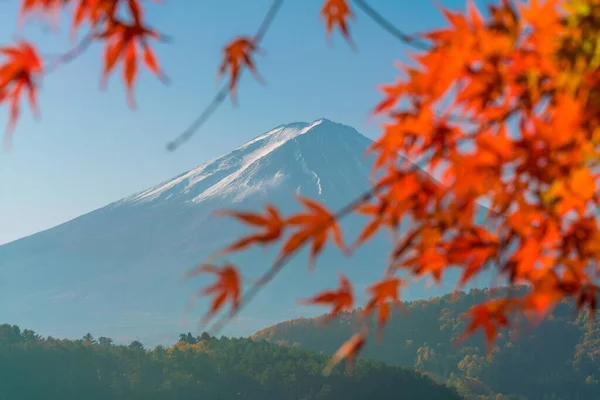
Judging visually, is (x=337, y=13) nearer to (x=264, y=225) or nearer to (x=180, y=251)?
(x=264, y=225)

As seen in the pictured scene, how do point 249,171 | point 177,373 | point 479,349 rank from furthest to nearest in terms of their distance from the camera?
point 249,171
point 479,349
point 177,373

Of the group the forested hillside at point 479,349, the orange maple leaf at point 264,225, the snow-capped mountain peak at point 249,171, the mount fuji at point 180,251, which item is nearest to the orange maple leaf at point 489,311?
the orange maple leaf at point 264,225

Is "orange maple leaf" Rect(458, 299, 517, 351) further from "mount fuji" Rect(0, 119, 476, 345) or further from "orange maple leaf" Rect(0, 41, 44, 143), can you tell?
Result: "mount fuji" Rect(0, 119, 476, 345)

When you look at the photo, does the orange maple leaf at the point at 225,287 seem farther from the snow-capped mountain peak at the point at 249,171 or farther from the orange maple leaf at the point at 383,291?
the snow-capped mountain peak at the point at 249,171

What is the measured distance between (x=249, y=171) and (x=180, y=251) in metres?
21.0

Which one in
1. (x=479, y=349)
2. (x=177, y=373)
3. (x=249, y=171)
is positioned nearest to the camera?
(x=177, y=373)

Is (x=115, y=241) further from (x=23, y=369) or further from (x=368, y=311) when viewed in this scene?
(x=368, y=311)

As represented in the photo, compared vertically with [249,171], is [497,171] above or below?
below

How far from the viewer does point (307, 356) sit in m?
21.8

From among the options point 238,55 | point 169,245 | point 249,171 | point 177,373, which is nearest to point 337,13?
point 238,55

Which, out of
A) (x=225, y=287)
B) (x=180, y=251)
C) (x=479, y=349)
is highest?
(x=180, y=251)

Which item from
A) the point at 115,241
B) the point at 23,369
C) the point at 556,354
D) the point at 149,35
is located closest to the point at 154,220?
the point at 115,241

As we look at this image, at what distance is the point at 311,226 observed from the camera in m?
1.00

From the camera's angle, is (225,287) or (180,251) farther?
(180,251)
